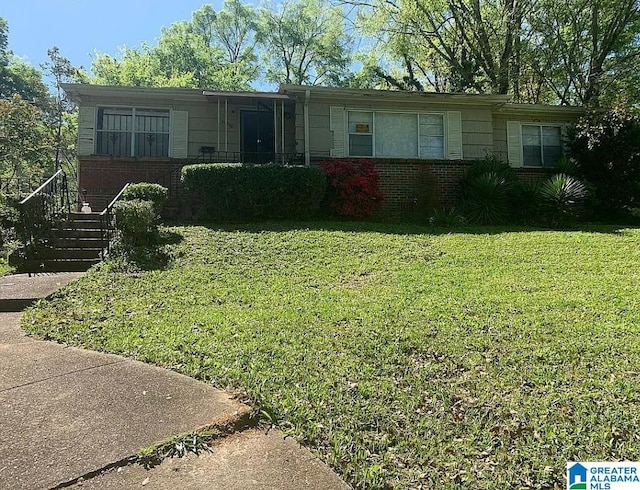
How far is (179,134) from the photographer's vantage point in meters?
12.9

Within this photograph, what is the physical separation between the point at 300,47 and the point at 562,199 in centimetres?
2538

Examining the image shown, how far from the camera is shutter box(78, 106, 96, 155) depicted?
1241 centimetres

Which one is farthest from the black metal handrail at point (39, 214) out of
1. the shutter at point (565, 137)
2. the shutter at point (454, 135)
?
the shutter at point (565, 137)

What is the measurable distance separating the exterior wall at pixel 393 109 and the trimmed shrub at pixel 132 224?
6.06 meters

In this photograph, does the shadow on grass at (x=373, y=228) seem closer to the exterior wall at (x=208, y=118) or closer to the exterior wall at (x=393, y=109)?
the exterior wall at (x=393, y=109)

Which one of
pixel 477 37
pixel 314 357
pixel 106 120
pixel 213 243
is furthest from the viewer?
pixel 477 37

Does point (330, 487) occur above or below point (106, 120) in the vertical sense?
below

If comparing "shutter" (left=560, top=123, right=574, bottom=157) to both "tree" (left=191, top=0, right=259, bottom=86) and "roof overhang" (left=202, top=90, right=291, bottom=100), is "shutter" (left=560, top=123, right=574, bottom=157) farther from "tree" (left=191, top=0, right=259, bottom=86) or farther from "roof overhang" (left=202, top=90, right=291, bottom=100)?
"tree" (left=191, top=0, right=259, bottom=86)

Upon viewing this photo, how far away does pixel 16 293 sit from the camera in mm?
6148

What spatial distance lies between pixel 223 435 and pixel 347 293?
138 inches

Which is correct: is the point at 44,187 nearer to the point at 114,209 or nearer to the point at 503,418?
the point at 114,209

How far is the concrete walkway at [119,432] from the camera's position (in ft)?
7.73

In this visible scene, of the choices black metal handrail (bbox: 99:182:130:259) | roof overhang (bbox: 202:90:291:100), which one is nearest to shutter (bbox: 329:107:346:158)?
roof overhang (bbox: 202:90:291:100)

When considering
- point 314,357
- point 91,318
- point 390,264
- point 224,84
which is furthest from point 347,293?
point 224,84
